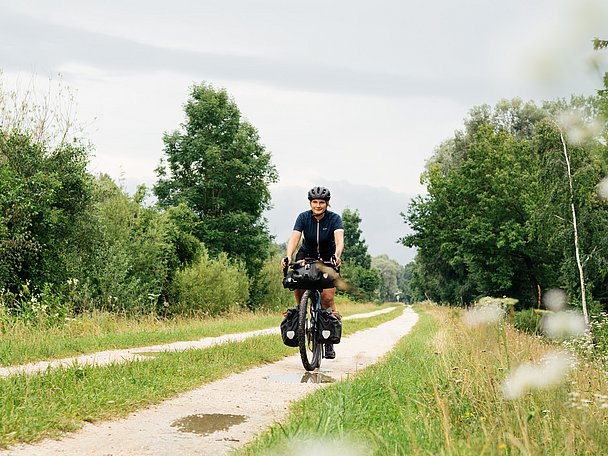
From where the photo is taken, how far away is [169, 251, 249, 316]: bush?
2611 centimetres

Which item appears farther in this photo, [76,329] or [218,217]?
[218,217]

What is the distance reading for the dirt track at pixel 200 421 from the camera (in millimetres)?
4254

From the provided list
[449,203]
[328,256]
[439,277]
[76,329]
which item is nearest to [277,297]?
[449,203]

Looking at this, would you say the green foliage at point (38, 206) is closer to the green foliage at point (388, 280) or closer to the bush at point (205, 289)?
Result: the bush at point (205, 289)

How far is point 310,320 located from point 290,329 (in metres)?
0.39

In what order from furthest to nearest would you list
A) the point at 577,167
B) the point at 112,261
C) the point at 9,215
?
the point at 577,167 → the point at 112,261 → the point at 9,215

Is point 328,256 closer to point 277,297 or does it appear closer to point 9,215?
point 9,215

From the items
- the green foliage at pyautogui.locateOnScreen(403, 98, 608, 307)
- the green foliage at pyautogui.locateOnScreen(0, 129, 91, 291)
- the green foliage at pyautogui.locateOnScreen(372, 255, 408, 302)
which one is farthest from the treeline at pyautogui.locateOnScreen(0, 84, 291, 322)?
the green foliage at pyautogui.locateOnScreen(372, 255, 408, 302)

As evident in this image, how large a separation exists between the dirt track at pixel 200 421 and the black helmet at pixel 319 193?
7.67 feet

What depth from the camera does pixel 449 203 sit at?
152 feet

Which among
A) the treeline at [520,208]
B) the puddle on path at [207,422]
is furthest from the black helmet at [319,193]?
the treeline at [520,208]

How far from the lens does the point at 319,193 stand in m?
8.31

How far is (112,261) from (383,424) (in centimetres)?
1730

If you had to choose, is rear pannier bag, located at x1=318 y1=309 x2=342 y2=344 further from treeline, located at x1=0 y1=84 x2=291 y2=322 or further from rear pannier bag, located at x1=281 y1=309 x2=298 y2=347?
treeline, located at x1=0 y1=84 x2=291 y2=322
